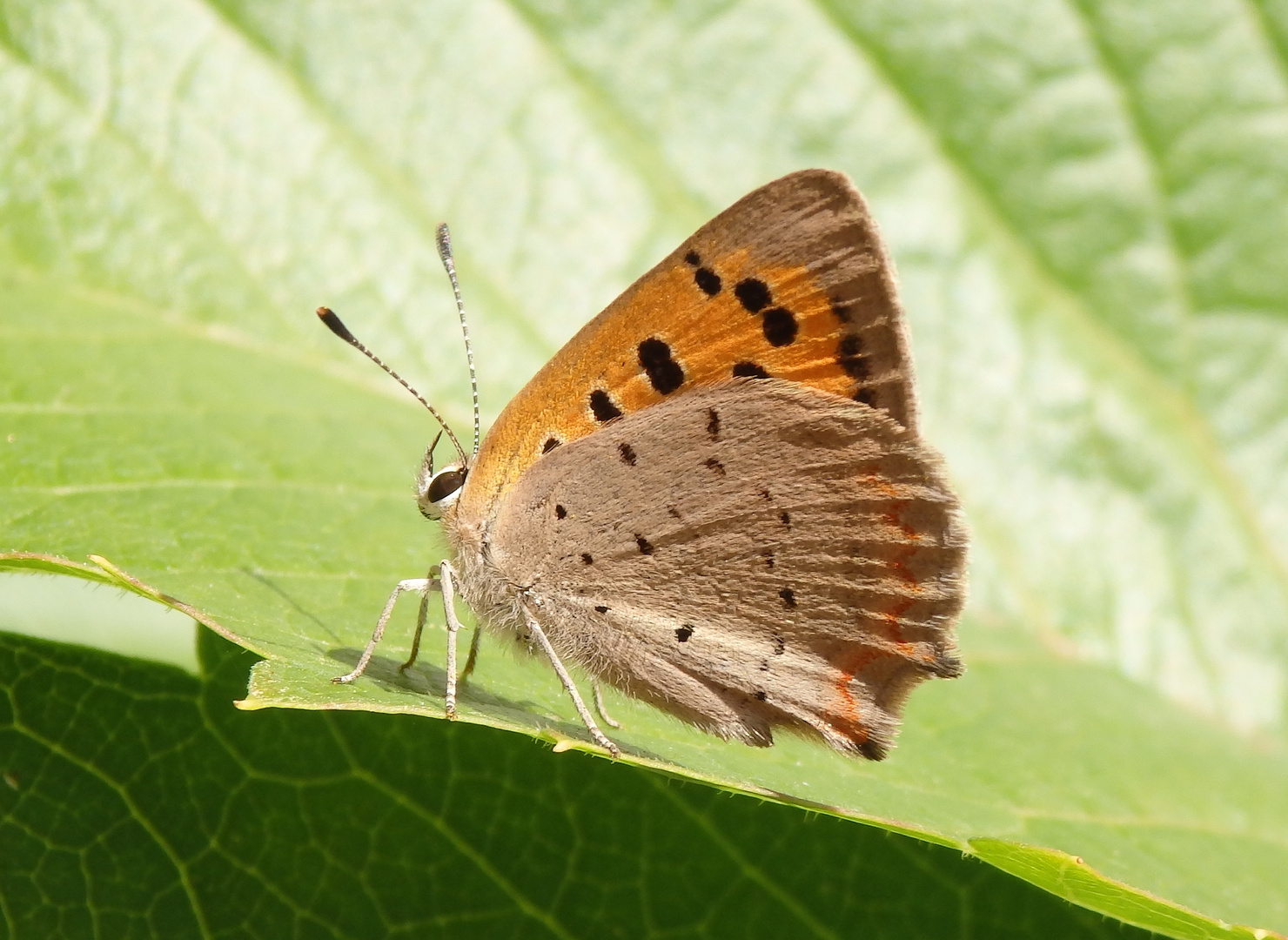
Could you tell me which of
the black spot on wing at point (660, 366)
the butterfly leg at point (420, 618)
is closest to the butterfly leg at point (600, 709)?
the butterfly leg at point (420, 618)

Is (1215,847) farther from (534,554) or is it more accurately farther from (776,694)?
(534,554)

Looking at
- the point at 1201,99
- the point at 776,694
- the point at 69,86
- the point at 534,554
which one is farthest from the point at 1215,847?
the point at 69,86

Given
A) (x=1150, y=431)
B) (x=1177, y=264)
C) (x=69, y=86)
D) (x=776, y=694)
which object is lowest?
(x=776, y=694)

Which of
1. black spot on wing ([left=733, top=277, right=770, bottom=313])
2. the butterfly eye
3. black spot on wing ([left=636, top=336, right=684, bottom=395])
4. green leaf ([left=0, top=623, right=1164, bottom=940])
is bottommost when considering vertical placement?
green leaf ([left=0, top=623, right=1164, bottom=940])

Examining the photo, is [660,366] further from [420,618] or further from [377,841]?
[377,841]

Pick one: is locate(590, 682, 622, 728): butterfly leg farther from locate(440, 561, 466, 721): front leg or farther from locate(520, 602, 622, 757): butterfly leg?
locate(440, 561, 466, 721): front leg

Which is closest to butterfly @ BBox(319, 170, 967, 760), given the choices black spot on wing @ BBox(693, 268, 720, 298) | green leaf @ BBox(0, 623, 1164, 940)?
black spot on wing @ BBox(693, 268, 720, 298)
